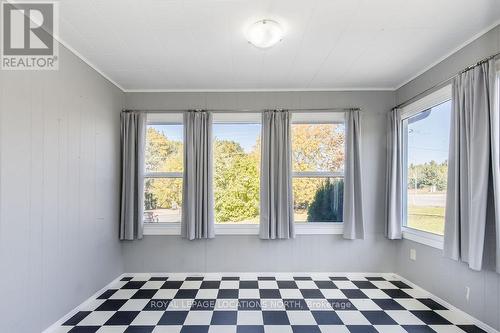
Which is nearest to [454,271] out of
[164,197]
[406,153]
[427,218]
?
[427,218]

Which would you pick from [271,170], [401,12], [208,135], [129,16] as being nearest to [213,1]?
[129,16]

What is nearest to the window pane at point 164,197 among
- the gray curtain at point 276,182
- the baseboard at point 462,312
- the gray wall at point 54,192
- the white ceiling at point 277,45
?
the gray wall at point 54,192

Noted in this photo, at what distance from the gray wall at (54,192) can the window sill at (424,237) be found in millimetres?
3895

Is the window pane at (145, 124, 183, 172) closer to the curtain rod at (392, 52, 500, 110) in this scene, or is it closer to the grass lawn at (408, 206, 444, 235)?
the curtain rod at (392, 52, 500, 110)

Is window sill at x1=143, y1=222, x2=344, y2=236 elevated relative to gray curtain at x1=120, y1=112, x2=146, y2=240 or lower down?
lower down

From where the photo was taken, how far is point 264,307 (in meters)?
2.94

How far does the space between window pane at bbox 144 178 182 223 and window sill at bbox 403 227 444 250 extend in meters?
3.15

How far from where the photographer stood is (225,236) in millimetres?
4016

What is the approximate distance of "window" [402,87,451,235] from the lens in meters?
3.13

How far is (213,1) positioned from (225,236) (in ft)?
9.67

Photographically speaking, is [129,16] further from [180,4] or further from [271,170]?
[271,170]

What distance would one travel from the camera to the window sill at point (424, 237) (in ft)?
10.2

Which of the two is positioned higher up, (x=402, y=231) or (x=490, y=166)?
(x=490, y=166)

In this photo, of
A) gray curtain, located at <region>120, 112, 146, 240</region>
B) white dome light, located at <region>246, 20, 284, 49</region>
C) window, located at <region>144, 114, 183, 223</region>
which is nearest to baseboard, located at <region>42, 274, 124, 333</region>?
gray curtain, located at <region>120, 112, 146, 240</region>
